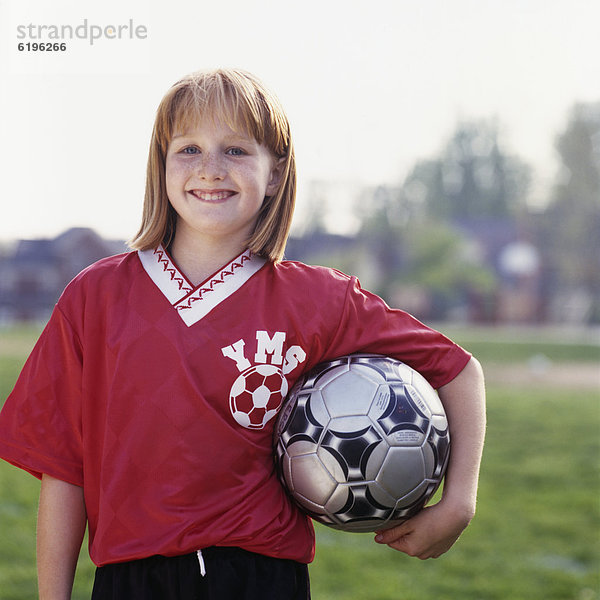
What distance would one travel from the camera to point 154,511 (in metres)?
1.99

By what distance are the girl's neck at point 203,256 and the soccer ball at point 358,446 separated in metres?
0.39

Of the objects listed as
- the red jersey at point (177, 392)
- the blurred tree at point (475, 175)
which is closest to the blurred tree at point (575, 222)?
the blurred tree at point (475, 175)

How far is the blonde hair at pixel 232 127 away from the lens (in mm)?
2107

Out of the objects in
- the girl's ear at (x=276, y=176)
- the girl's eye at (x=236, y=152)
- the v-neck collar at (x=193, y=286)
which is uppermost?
the girl's eye at (x=236, y=152)

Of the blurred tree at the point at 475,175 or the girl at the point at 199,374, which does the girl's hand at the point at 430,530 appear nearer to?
the girl at the point at 199,374

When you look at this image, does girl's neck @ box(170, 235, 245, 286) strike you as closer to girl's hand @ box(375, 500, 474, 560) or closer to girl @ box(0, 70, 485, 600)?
girl @ box(0, 70, 485, 600)

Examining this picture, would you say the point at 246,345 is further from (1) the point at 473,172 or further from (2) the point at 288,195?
(1) the point at 473,172

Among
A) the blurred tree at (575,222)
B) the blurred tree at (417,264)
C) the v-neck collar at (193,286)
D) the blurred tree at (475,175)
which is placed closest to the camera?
the v-neck collar at (193,286)

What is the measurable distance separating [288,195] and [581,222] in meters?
34.3

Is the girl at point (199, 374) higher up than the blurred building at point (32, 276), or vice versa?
the girl at point (199, 374)

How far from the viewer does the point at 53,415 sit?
2.11 m

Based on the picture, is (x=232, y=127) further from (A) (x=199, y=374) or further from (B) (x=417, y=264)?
(B) (x=417, y=264)

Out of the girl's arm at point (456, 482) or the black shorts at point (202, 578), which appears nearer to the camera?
the black shorts at point (202, 578)

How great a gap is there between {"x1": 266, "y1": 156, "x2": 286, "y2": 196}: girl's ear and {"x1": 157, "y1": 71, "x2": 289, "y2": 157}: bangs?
9 centimetres
